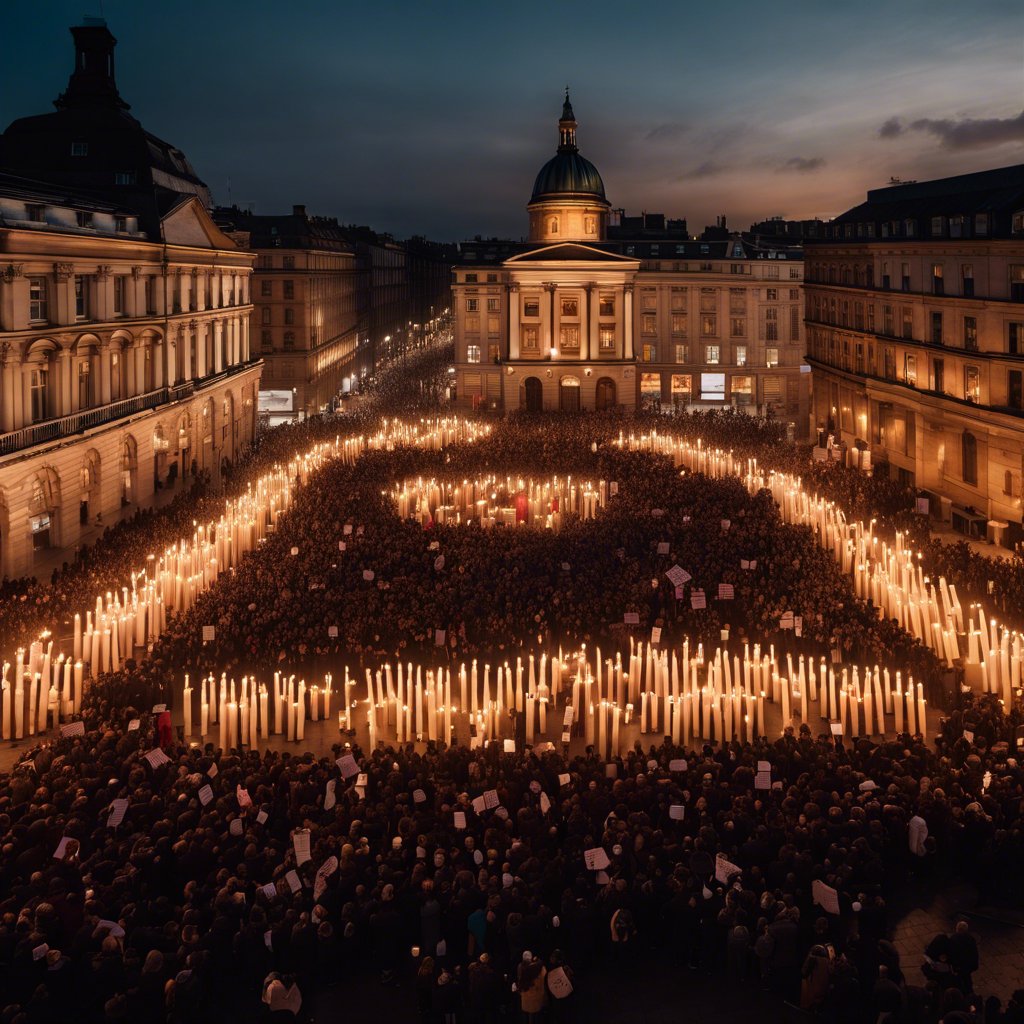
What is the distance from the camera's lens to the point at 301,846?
15.2m

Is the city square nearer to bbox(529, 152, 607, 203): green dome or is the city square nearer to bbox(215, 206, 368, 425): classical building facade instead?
bbox(215, 206, 368, 425): classical building facade

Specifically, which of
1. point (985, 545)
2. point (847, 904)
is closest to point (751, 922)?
point (847, 904)

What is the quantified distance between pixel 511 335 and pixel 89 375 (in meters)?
51.0

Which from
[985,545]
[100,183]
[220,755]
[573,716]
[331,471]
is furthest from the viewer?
[100,183]

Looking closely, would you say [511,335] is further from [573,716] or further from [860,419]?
[573,716]

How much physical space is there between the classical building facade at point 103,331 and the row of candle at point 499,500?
13690 mm

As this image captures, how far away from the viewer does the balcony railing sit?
117 feet

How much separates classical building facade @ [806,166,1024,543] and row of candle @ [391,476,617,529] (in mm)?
17182

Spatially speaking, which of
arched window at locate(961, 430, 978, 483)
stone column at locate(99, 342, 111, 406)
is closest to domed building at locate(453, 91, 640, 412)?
arched window at locate(961, 430, 978, 483)

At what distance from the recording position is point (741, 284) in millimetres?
91875

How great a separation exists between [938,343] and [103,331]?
41022 millimetres

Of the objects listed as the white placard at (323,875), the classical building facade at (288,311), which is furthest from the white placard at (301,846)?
the classical building facade at (288,311)

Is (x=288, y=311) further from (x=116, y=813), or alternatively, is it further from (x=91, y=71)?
(x=116, y=813)

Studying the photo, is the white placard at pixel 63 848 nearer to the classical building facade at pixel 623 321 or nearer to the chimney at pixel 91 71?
the chimney at pixel 91 71
